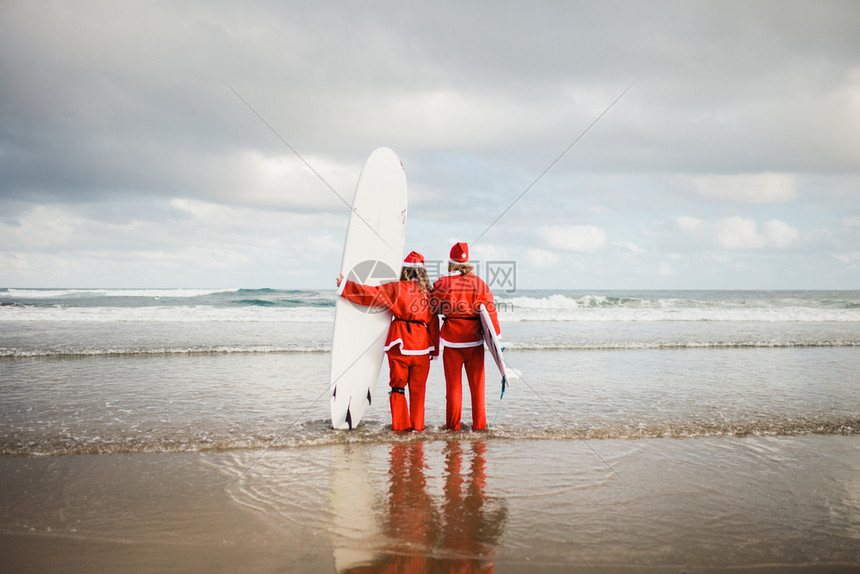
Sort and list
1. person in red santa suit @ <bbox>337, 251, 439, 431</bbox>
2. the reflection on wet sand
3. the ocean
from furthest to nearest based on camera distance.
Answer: person in red santa suit @ <bbox>337, 251, 439, 431</bbox> < the ocean < the reflection on wet sand

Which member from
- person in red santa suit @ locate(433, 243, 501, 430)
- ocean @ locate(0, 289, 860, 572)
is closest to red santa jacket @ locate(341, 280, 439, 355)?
person in red santa suit @ locate(433, 243, 501, 430)

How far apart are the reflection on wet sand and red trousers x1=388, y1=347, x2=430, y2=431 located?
2.53ft

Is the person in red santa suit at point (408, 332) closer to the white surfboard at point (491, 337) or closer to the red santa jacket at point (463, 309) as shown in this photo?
the red santa jacket at point (463, 309)

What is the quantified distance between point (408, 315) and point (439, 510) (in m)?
2.09

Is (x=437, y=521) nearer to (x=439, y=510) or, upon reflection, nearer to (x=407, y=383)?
(x=439, y=510)

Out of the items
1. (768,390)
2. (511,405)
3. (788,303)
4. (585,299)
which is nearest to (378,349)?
(511,405)

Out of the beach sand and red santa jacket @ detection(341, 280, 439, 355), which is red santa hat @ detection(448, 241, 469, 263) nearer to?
red santa jacket @ detection(341, 280, 439, 355)

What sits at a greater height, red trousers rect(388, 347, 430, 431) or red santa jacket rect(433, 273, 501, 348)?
red santa jacket rect(433, 273, 501, 348)

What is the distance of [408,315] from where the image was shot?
4910 millimetres

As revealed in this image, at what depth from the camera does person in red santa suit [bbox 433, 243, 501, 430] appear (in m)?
4.98

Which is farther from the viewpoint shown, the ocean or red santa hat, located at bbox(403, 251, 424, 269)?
red santa hat, located at bbox(403, 251, 424, 269)

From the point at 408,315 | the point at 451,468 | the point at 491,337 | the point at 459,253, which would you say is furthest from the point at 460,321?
the point at 451,468

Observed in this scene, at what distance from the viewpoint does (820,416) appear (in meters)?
5.64

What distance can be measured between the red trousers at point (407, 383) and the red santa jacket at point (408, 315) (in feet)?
0.28
